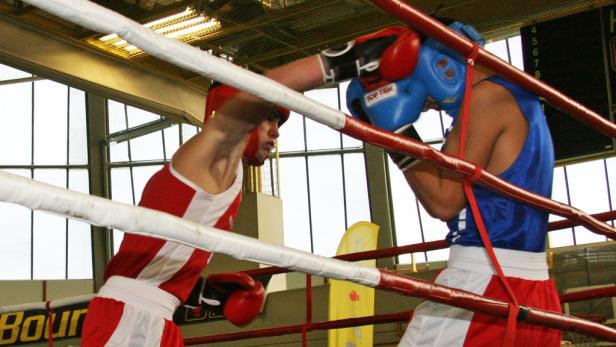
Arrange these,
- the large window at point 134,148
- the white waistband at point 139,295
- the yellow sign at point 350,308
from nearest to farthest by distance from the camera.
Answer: the white waistband at point 139,295
the yellow sign at point 350,308
the large window at point 134,148

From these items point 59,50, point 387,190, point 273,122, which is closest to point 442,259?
point 387,190

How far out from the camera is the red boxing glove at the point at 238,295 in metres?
2.31

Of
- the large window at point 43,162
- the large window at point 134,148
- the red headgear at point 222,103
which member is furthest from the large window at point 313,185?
the red headgear at point 222,103

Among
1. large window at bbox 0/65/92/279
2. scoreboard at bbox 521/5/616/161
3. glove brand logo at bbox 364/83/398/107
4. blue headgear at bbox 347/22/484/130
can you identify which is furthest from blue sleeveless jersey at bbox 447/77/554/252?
large window at bbox 0/65/92/279

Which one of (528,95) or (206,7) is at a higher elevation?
(206,7)

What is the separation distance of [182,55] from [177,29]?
8108mm

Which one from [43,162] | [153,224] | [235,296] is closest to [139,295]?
[235,296]

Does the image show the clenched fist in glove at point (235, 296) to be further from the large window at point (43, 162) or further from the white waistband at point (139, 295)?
the large window at point (43, 162)

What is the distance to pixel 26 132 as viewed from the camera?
14.6 metres

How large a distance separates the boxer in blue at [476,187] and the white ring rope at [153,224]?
51 cm

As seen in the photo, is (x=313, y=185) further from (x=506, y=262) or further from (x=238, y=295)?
(x=506, y=262)

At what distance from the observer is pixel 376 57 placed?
1.54m

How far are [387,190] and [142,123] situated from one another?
4.83 metres

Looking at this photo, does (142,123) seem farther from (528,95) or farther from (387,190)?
(528,95)
